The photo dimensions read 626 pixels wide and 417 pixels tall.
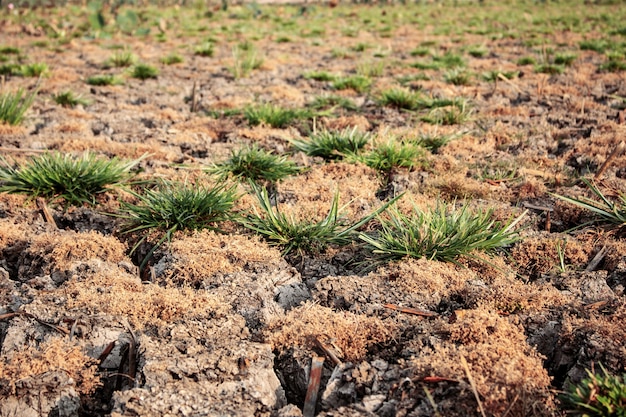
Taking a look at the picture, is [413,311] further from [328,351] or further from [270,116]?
[270,116]

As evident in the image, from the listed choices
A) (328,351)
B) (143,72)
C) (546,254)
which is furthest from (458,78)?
(328,351)

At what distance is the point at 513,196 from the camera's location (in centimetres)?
292

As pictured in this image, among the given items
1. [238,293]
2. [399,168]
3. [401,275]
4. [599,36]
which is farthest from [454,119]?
[599,36]

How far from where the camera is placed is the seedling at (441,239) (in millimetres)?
2197

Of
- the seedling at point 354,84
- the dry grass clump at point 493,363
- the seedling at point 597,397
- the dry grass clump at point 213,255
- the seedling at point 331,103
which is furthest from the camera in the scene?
the seedling at point 354,84

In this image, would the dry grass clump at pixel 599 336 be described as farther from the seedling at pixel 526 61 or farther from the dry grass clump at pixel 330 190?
the seedling at pixel 526 61

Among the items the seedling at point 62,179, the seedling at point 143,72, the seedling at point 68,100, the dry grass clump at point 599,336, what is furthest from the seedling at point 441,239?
the seedling at point 143,72

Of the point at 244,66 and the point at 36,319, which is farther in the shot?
the point at 244,66

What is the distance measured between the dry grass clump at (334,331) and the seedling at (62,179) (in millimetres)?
1493

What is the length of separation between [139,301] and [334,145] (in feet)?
6.46

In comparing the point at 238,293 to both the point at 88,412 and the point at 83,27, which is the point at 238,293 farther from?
the point at 83,27

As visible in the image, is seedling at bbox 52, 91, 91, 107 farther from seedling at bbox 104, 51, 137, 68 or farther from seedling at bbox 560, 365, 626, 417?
seedling at bbox 560, 365, 626, 417

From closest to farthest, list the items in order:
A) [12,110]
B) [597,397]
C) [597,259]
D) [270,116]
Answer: [597,397]
[597,259]
[12,110]
[270,116]

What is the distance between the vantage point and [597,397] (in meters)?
1.29
